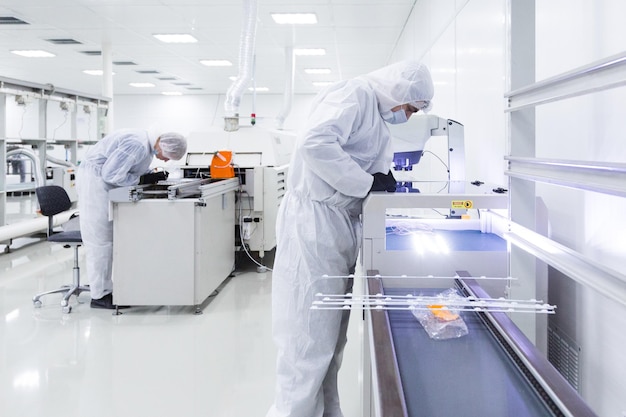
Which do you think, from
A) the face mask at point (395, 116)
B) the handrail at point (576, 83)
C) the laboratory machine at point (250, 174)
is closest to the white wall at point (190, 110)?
the laboratory machine at point (250, 174)

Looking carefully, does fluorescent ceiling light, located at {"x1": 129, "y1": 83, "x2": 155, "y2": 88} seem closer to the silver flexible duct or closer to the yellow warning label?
the silver flexible duct

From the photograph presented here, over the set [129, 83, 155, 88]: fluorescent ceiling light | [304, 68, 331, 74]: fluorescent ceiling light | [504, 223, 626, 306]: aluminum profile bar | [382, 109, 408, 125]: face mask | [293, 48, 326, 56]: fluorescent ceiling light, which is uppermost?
[129, 83, 155, 88]: fluorescent ceiling light

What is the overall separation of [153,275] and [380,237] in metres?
2.21

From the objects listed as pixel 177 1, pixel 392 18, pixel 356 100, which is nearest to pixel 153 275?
pixel 356 100

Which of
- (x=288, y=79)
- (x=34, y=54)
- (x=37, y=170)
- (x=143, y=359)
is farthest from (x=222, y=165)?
(x=34, y=54)

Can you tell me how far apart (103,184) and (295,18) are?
11.5 ft

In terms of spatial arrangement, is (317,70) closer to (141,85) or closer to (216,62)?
(216,62)

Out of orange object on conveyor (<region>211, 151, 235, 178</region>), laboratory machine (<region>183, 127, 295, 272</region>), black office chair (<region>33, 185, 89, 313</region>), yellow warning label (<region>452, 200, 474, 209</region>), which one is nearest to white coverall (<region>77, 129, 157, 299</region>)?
black office chair (<region>33, 185, 89, 313</region>)

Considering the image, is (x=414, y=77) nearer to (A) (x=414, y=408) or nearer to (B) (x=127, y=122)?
(A) (x=414, y=408)

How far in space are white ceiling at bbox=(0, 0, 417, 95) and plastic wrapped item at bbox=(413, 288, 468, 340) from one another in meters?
4.55

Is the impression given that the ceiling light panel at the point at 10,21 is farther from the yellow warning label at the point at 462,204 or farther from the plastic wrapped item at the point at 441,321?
the plastic wrapped item at the point at 441,321

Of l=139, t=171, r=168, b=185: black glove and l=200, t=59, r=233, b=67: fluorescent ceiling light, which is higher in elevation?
l=200, t=59, r=233, b=67: fluorescent ceiling light

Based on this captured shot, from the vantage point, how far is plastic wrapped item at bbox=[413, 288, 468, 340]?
1.40 metres

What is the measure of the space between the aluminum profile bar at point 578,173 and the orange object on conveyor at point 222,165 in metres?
3.26
